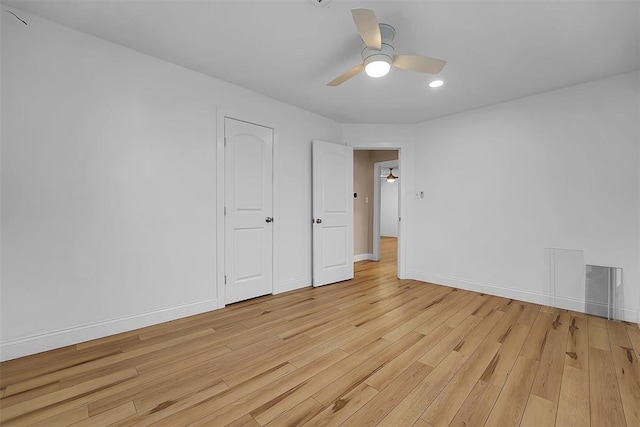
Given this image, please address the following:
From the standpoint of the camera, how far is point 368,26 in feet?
5.67

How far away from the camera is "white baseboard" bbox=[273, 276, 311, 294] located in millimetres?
3648

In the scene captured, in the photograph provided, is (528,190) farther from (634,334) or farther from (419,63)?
(419,63)

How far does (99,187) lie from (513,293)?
15.3ft

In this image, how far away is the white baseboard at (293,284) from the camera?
12.0 feet

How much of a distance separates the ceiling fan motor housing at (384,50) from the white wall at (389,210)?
939 centimetres

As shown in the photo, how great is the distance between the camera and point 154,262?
8.55 feet

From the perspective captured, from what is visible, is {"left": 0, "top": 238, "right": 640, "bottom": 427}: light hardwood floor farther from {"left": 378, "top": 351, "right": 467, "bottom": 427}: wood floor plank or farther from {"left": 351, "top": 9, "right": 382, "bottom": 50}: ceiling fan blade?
{"left": 351, "top": 9, "right": 382, "bottom": 50}: ceiling fan blade

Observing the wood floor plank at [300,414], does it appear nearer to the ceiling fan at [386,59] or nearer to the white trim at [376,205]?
the ceiling fan at [386,59]

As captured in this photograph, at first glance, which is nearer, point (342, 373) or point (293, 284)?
point (342, 373)

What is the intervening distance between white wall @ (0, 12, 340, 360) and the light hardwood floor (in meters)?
0.27

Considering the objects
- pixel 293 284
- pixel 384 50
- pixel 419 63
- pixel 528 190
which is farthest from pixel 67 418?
pixel 528 190

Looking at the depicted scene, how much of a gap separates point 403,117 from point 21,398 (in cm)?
473

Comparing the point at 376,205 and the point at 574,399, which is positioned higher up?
the point at 376,205

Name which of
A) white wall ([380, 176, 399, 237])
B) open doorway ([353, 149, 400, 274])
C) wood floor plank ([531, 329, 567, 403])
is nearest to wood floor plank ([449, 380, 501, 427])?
wood floor plank ([531, 329, 567, 403])
